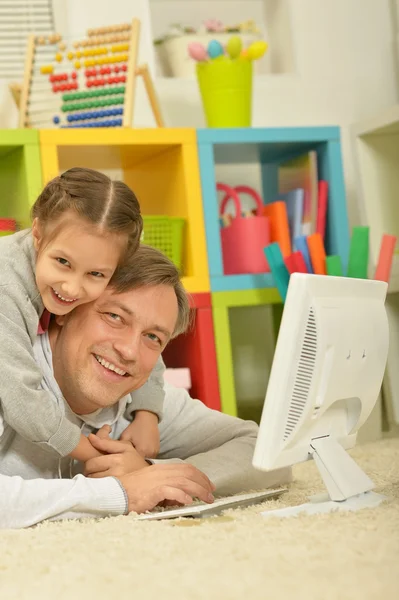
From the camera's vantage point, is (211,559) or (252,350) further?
(252,350)

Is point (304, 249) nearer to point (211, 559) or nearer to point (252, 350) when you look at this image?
point (252, 350)

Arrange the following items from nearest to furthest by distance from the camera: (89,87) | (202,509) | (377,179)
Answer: (202,509), (89,87), (377,179)

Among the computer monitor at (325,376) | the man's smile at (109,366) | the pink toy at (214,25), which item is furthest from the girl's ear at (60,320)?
the pink toy at (214,25)

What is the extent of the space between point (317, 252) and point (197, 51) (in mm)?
712

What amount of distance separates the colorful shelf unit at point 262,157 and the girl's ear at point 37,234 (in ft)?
3.04

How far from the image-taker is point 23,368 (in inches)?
59.1

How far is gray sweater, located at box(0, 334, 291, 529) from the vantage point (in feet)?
4.62

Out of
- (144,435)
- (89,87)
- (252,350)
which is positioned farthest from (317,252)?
(144,435)

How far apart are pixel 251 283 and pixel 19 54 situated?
3.65 ft

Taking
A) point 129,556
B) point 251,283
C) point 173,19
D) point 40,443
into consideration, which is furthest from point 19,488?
point 173,19

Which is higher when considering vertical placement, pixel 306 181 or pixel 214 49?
pixel 214 49

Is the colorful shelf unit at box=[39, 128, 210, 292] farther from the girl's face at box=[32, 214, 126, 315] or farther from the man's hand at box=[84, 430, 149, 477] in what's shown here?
the man's hand at box=[84, 430, 149, 477]

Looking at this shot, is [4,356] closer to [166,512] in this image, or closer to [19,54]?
[166,512]

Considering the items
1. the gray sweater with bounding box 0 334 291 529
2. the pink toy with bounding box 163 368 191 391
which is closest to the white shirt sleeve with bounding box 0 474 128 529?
the gray sweater with bounding box 0 334 291 529
